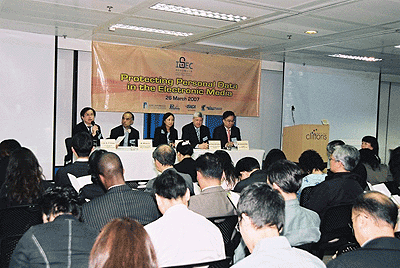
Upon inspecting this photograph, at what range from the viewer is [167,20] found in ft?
19.8

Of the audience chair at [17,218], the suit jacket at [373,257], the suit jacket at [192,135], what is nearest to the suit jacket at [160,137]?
the suit jacket at [192,135]

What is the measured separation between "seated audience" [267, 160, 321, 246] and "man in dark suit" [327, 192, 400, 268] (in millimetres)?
658

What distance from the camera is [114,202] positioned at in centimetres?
271

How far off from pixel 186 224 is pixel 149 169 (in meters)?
4.58

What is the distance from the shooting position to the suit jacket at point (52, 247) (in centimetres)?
181

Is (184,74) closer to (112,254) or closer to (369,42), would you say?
(369,42)

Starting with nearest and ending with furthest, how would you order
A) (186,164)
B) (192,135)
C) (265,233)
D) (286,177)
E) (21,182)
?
1. (265,233)
2. (286,177)
3. (21,182)
4. (186,164)
5. (192,135)

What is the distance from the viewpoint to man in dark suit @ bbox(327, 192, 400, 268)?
169cm

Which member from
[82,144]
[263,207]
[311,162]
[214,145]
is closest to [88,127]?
[214,145]

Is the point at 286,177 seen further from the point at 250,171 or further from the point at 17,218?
the point at 17,218

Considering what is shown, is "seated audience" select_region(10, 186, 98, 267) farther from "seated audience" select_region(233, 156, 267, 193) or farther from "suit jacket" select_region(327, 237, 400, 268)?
"seated audience" select_region(233, 156, 267, 193)

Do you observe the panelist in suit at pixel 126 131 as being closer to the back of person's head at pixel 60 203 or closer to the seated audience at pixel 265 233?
the back of person's head at pixel 60 203

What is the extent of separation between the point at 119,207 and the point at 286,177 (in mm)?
1126

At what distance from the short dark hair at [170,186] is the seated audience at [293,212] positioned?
71cm
